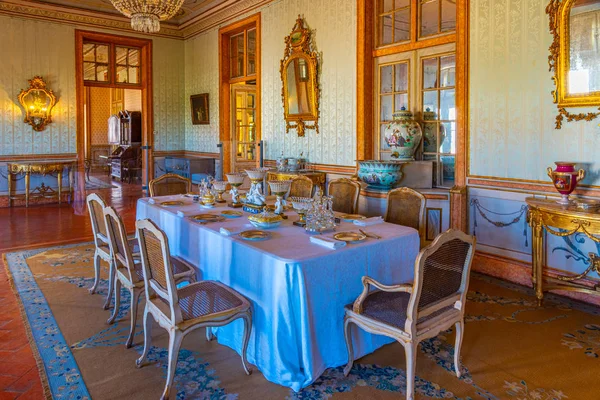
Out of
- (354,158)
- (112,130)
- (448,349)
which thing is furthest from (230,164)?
(112,130)

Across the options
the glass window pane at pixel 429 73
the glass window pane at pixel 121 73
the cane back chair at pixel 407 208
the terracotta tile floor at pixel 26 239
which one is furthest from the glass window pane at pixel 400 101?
the glass window pane at pixel 121 73

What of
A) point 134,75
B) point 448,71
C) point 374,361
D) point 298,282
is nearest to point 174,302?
point 298,282

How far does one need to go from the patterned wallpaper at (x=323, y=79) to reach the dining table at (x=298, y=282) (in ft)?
10.8

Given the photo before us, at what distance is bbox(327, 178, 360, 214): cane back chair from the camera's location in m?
4.33

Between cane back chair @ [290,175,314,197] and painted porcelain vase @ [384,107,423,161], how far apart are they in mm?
1266

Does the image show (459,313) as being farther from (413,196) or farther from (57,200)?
(57,200)

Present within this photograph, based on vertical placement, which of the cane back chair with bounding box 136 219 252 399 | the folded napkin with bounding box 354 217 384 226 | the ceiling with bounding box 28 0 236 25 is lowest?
the cane back chair with bounding box 136 219 252 399

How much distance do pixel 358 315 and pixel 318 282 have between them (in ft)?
0.91

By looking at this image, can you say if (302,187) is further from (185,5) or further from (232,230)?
(185,5)

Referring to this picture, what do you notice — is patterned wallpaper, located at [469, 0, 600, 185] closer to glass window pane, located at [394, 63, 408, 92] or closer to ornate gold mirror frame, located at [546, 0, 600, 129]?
ornate gold mirror frame, located at [546, 0, 600, 129]

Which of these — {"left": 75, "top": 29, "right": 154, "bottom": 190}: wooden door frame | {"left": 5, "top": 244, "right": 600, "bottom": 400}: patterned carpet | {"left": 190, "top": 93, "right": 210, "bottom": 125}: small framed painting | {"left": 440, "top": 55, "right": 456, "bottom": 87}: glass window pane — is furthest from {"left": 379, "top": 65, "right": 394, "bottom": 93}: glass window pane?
{"left": 75, "top": 29, "right": 154, "bottom": 190}: wooden door frame

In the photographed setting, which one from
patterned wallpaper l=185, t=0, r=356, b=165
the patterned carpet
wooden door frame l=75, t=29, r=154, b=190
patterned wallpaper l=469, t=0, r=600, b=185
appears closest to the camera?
the patterned carpet

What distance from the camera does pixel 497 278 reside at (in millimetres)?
4492

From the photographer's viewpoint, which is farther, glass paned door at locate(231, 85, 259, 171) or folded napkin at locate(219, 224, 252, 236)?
glass paned door at locate(231, 85, 259, 171)
